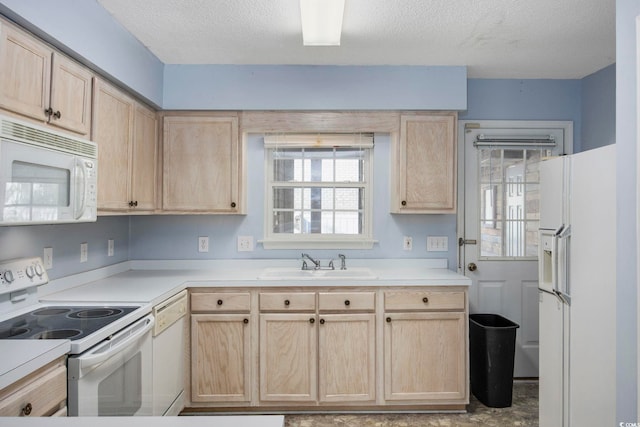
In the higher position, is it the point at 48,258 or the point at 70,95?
A: the point at 70,95

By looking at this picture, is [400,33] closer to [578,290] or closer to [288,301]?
[578,290]

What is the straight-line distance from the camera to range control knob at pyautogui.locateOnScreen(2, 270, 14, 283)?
1.76 m

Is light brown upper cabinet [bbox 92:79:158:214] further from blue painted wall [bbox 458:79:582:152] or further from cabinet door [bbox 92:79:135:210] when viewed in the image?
blue painted wall [bbox 458:79:582:152]

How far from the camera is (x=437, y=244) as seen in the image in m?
3.09

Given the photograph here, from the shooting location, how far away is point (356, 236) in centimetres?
310

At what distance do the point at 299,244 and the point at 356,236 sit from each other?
465 millimetres

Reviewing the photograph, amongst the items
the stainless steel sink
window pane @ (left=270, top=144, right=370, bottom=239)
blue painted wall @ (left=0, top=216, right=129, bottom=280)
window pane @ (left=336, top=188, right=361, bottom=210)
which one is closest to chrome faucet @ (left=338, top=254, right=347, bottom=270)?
the stainless steel sink

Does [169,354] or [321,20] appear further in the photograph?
[169,354]

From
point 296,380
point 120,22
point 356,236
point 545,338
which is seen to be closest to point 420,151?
point 356,236

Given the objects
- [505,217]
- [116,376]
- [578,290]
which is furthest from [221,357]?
[505,217]

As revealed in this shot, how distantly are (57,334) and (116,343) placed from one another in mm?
220

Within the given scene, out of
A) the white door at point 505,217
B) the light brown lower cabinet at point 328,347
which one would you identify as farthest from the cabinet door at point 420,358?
the white door at point 505,217

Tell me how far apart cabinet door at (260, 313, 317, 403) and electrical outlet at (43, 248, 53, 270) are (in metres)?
1.25

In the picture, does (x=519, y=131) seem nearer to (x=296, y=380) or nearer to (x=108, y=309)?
(x=296, y=380)
